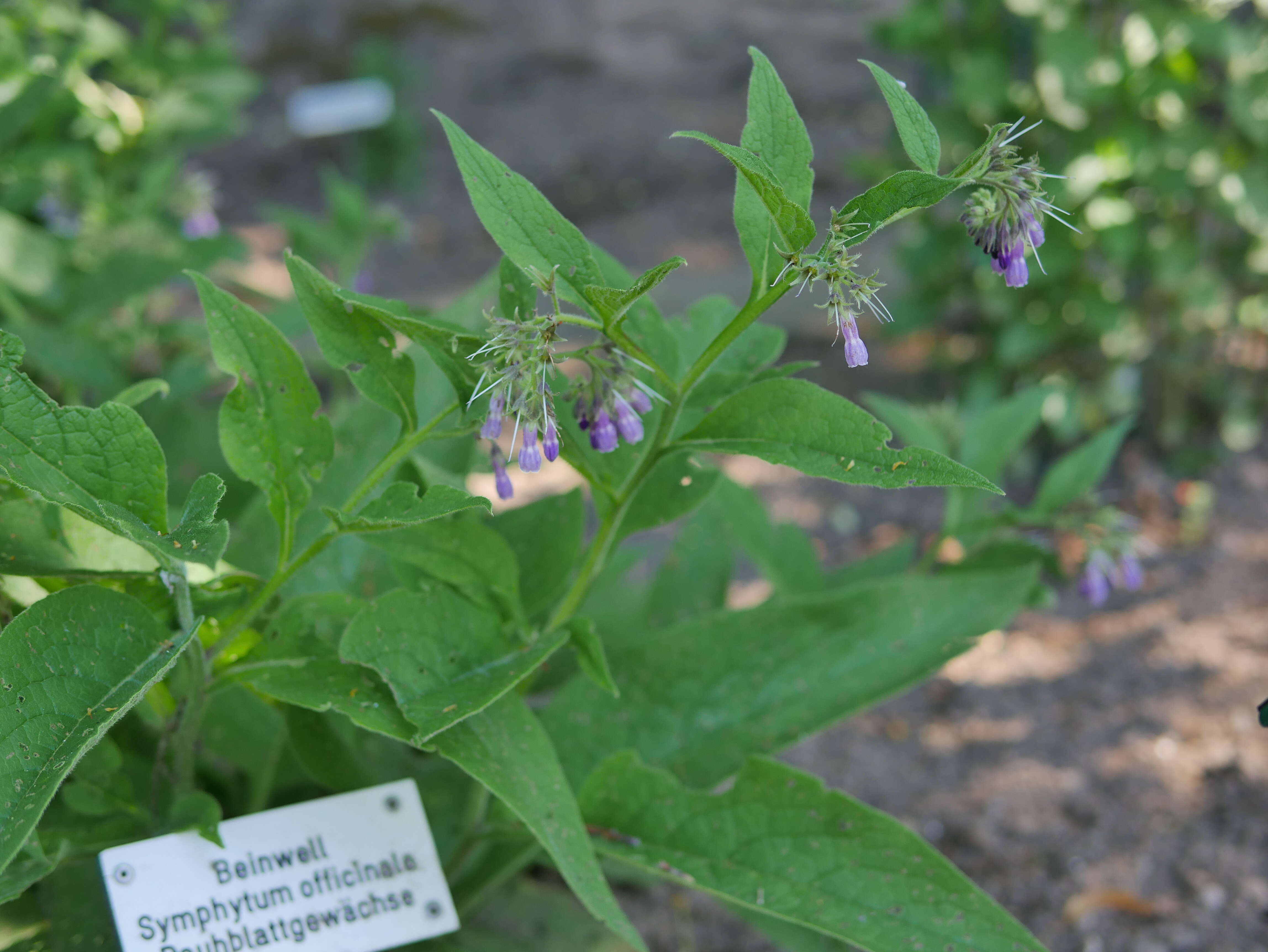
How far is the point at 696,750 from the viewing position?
4.00 feet

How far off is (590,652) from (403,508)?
0.25 meters

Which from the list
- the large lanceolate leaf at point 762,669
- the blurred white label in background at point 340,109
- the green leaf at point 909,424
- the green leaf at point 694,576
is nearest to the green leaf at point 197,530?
the large lanceolate leaf at point 762,669

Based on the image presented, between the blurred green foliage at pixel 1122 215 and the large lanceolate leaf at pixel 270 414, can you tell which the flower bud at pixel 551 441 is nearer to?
the large lanceolate leaf at pixel 270 414

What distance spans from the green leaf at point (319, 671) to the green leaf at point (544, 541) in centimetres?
23

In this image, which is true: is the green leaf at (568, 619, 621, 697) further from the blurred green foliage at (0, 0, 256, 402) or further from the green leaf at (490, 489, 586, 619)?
the blurred green foliage at (0, 0, 256, 402)

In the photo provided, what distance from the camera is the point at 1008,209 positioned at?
0.82 meters

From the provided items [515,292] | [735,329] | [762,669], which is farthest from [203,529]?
[762,669]

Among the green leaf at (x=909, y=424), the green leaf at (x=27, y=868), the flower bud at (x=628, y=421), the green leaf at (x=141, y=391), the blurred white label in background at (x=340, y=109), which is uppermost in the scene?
the blurred white label in background at (x=340, y=109)

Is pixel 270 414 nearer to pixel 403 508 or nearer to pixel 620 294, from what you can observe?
pixel 403 508

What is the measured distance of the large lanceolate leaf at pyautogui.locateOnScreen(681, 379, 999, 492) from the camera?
80 cm

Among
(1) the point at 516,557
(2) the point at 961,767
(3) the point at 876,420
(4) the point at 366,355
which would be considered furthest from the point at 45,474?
(2) the point at 961,767

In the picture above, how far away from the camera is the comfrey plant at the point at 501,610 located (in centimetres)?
81

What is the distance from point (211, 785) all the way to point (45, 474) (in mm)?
648

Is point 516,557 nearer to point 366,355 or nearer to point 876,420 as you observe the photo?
point 366,355
